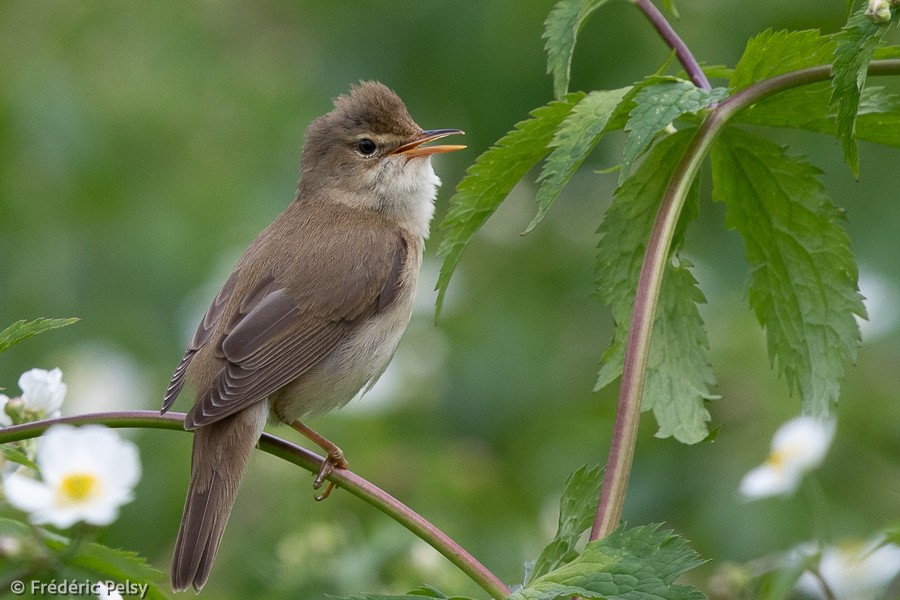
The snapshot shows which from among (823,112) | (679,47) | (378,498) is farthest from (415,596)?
(823,112)

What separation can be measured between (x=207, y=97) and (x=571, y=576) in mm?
4900

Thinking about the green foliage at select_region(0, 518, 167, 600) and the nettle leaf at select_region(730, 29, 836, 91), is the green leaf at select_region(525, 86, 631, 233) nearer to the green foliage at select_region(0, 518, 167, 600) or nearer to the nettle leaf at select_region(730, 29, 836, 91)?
the nettle leaf at select_region(730, 29, 836, 91)

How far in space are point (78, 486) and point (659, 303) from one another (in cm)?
113

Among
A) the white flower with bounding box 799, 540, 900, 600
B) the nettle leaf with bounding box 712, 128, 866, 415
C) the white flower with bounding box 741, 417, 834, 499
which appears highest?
the nettle leaf with bounding box 712, 128, 866, 415

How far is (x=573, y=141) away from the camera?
2107 mm

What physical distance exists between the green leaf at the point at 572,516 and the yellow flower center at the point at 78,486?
2.43 ft

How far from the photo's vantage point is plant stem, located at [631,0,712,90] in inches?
88.0

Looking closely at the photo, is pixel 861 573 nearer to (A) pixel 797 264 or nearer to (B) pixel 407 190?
(A) pixel 797 264

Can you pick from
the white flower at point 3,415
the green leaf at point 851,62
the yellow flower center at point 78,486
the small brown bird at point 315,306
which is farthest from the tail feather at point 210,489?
the green leaf at point 851,62

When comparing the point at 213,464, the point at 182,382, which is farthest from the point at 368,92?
the point at 213,464

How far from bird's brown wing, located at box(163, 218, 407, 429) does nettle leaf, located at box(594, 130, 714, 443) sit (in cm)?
125

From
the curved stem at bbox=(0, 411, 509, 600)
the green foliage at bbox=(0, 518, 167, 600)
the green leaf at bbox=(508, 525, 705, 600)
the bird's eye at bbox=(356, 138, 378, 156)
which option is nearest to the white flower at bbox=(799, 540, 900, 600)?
the green leaf at bbox=(508, 525, 705, 600)

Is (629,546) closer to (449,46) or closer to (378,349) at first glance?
(378,349)

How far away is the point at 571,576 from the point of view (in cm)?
190
